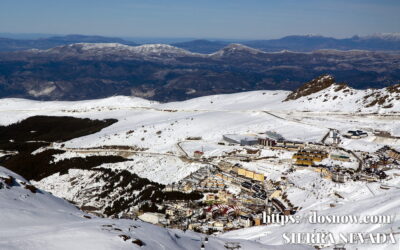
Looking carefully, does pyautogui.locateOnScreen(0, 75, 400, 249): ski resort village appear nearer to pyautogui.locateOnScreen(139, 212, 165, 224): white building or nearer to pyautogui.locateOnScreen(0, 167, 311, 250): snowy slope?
pyautogui.locateOnScreen(139, 212, 165, 224): white building

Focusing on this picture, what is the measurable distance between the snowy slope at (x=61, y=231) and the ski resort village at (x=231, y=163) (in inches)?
33.6

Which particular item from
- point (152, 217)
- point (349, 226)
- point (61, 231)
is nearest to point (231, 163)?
point (152, 217)

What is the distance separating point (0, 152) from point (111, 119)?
86.5 ft

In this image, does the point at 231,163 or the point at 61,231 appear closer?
the point at 61,231

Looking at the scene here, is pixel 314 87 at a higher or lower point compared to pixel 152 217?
higher

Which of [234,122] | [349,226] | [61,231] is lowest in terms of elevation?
[234,122]

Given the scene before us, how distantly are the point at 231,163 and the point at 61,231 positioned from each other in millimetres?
36862

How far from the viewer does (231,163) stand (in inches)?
2276

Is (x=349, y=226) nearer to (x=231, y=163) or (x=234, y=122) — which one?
(x=231, y=163)

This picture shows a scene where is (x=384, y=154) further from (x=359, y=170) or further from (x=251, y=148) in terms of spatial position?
(x=251, y=148)

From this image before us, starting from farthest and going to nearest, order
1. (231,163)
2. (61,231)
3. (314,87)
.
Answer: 1. (314,87)
2. (231,163)
3. (61,231)

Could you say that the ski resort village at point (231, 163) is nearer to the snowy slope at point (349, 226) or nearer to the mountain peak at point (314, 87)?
the snowy slope at point (349, 226)

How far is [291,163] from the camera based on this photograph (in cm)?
5478

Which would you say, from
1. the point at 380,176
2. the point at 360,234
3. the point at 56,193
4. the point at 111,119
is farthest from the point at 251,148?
the point at 111,119
